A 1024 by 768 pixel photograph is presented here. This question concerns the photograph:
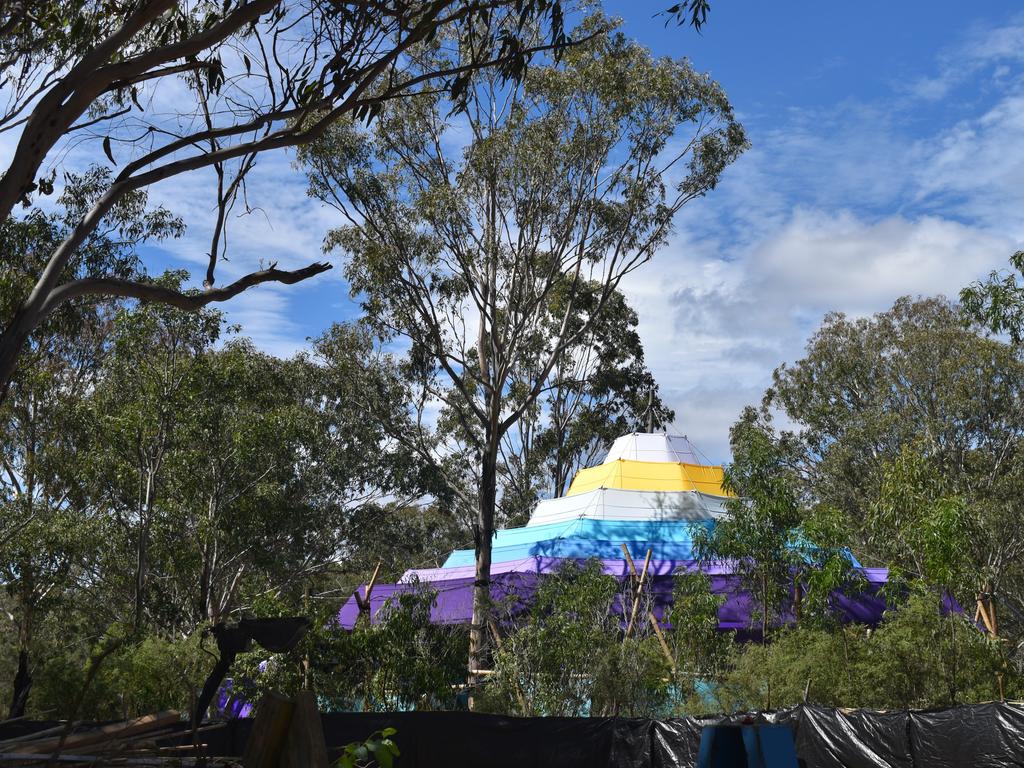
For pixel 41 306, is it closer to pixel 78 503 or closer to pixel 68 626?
pixel 78 503

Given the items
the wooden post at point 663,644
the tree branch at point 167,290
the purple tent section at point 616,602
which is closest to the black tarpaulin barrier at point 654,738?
the wooden post at point 663,644

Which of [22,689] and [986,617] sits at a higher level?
[986,617]

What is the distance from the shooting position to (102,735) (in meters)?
4.30

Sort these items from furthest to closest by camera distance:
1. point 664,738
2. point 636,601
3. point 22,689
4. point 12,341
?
1. point 22,689
2. point 636,601
3. point 664,738
4. point 12,341

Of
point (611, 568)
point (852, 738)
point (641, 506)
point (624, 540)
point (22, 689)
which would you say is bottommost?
point (852, 738)

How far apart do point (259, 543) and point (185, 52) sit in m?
19.2

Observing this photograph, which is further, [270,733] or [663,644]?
[663,644]

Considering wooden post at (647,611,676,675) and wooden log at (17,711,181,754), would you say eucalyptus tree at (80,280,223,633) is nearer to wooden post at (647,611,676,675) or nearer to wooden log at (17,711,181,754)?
wooden post at (647,611,676,675)

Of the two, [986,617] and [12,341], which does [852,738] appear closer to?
[986,617]

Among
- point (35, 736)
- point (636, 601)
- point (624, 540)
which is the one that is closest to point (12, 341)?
point (35, 736)

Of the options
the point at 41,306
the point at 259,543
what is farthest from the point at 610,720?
the point at 259,543

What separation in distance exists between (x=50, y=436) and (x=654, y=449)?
13.1m

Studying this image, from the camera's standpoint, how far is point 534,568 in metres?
18.2

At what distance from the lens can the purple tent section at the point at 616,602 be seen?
50.9 feet
